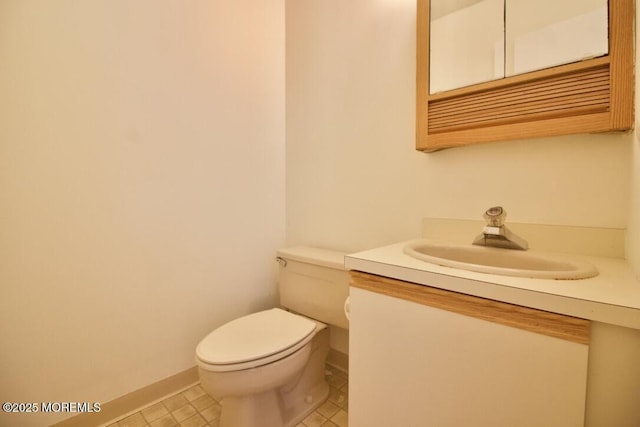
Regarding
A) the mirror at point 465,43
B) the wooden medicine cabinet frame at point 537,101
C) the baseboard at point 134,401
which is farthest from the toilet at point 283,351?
the mirror at point 465,43

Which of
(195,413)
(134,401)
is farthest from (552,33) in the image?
(134,401)

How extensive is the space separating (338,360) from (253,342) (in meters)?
0.63

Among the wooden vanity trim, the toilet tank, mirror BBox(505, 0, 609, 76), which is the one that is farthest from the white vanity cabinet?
mirror BBox(505, 0, 609, 76)

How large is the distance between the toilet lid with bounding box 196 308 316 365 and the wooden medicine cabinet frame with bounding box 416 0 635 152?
2.96 feet

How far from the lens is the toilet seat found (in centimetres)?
95

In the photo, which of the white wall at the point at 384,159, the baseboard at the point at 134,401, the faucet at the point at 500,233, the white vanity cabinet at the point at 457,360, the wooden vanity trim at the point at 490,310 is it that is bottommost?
the baseboard at the point at 134,401

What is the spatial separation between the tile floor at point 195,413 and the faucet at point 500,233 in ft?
3.12

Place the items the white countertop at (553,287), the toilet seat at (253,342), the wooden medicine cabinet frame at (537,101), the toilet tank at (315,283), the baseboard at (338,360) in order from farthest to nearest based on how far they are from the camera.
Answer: the baseboard at (338,360) < the toilet tank at (315,283) < the toilet seat at (253,342) < the wooden medicine cabinet frame at (537,101) < the white countertop at (553,287)

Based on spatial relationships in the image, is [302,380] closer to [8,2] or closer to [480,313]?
[480,313]

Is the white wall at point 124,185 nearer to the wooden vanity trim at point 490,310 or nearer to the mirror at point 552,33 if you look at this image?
the wooden vanity trim at point 490,310

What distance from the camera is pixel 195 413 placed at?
1.22m

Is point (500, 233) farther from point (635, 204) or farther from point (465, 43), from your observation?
point (465, 43)

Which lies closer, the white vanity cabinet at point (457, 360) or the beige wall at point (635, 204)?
the white vanity cabinet at point (457, 360)

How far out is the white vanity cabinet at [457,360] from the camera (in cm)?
51
